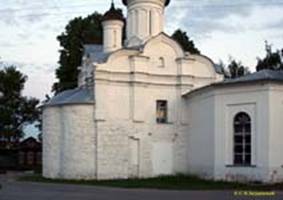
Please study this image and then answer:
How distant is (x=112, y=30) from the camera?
162 feet

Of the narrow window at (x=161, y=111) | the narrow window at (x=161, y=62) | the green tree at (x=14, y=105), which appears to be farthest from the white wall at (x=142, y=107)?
the green tree at (x=14, y=105)

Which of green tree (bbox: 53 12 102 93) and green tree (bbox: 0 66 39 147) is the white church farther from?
green tree (bbox: 0 66 39 147)

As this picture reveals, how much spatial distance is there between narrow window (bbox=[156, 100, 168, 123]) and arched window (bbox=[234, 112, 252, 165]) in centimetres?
674

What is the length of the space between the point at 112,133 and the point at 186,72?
6.56m

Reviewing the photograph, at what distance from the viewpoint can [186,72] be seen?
45938 millimetres

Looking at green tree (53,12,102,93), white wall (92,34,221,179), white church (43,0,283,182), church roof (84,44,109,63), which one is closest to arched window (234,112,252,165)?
white church (43,0,283,182)

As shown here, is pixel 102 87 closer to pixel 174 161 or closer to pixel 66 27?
pixel 174 161

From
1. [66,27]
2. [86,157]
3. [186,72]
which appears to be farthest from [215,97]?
[66,27]

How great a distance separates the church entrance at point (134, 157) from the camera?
1724 inches

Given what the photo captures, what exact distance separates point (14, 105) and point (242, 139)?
40.8 metres

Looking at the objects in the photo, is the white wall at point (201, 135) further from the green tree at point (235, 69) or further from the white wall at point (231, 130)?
the green tree at point (235, 69)

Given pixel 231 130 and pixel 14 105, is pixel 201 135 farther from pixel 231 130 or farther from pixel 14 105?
pixel 14 105

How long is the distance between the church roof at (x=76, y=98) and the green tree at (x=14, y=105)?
29363 millimetres

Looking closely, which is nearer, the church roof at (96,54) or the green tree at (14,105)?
the church roof at (96,54)
